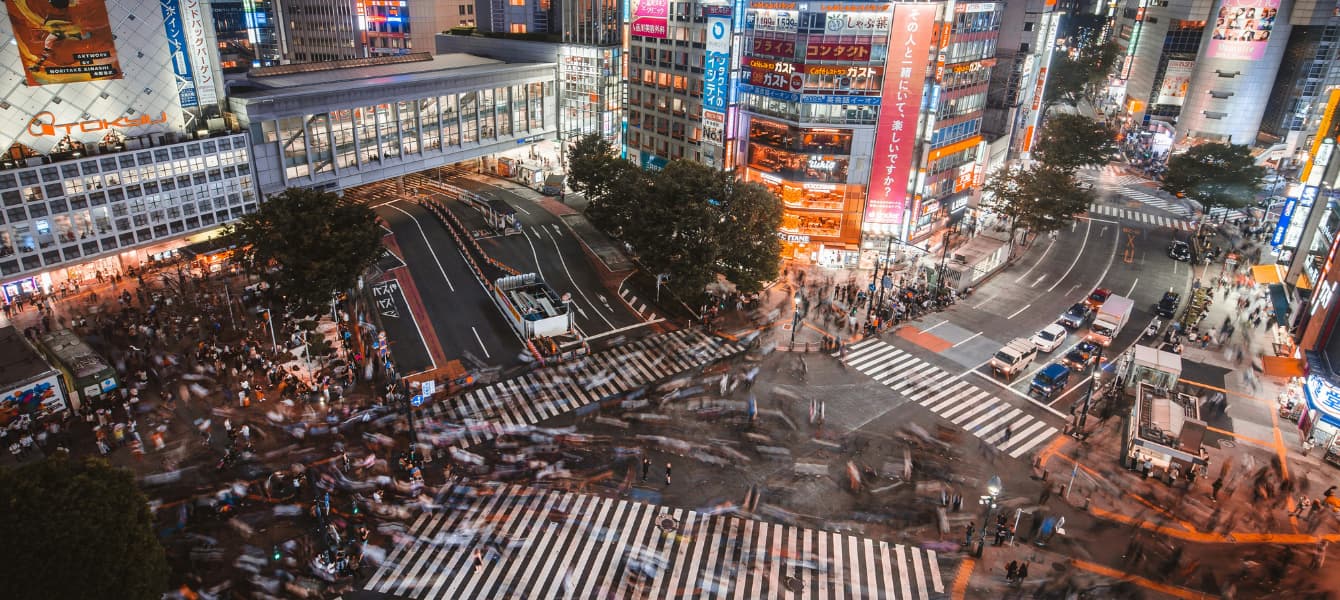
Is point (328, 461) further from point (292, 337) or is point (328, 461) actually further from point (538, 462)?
point (292, 337)

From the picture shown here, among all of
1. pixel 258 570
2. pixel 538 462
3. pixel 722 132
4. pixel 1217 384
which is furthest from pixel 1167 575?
pixel 722 132

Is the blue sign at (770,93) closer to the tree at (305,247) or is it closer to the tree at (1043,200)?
the tree at (1043,200)

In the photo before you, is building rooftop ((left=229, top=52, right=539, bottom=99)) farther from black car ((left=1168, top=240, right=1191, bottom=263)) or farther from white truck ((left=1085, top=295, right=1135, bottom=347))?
black car ((left=1168, top=240, right=1191, bottom=263))

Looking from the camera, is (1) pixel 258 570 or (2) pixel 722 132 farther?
(2) pixel 722 132

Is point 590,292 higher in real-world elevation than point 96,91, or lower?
lower

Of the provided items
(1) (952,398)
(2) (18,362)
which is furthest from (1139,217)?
(2) (18,362)

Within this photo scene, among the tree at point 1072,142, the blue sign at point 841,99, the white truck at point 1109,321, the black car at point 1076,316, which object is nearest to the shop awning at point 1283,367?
the white truck at point 1109,321

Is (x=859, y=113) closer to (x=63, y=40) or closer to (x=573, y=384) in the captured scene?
(x=573, y=384)

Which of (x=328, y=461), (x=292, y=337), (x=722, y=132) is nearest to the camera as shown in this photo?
(x=328, y=461)
